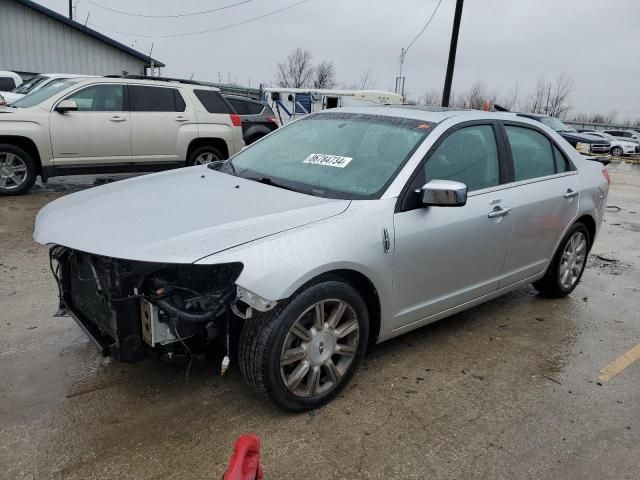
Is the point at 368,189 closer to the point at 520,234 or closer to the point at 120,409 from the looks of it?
the point at 520,234

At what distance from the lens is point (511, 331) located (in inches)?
169

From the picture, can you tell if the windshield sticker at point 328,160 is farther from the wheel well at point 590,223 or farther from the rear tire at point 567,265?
the wheel well at point 590,223

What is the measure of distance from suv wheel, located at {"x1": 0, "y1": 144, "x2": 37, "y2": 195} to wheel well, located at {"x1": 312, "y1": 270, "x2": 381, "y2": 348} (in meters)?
6.85

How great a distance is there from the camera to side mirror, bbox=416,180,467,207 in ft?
10.1

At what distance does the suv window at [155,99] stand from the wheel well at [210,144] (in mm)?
598

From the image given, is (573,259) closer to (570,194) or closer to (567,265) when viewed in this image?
(567,265)

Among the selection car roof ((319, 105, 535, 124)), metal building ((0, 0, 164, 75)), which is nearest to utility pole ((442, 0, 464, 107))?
metal building ((0, 0, 164, 75))

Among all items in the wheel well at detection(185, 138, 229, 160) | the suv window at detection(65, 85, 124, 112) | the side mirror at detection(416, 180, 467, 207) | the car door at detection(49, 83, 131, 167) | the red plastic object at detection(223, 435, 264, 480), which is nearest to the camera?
the red plastic object at detection(223, 435, 264, 480)

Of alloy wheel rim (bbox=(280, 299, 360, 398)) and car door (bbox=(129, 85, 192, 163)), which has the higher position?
car door (bbox=(129, 85, 192, 163))

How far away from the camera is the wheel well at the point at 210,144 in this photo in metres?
9.61

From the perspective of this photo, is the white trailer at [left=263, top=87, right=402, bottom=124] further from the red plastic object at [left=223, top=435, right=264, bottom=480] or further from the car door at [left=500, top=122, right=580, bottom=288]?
the red plastic object at [left=223, top=435, right=264, bottom=480]

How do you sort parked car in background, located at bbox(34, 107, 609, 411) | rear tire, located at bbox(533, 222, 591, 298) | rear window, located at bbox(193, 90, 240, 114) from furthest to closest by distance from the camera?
1. rear window, located at bbox(193, 90, 240, 114)
2. rear tire, located at bbox(533, 222, 591, 298)
3. parked car in background, located at bbox(34, 107, 609, 411)

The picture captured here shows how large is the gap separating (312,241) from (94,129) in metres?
6.93

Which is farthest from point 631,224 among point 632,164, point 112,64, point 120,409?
point 112,64
